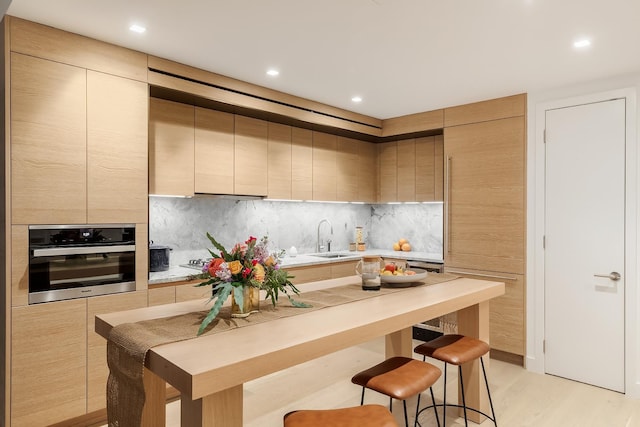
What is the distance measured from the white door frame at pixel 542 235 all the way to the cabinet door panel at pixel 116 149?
3.36 m

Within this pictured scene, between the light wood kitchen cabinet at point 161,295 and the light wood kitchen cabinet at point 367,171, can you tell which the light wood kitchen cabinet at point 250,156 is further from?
the light wood kitchen cabinet at point 367,171

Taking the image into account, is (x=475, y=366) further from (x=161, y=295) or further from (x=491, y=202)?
(x=161, y=295)

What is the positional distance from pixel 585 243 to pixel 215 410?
3392 millimetres

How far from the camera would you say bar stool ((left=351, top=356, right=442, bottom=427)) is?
6.24 ft

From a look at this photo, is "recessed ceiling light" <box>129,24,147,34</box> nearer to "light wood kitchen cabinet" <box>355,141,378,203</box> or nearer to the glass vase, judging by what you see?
the glass vase

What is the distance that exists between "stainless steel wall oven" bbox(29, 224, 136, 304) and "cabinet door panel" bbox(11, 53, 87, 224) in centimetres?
10

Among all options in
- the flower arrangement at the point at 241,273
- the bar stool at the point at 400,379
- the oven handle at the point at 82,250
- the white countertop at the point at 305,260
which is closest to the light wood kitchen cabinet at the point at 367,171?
the white countertop at the point at 305,260

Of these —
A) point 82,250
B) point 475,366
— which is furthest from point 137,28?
point 475,366

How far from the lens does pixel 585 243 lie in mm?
3529

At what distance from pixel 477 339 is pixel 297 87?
2.59 metres

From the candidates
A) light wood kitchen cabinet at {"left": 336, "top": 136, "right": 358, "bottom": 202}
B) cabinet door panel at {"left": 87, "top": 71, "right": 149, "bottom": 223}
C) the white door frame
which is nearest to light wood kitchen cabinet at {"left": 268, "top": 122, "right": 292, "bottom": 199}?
light wood kitchen cabinet at {"left": 336, "top": 136, "right": 358, "bottom": 202}

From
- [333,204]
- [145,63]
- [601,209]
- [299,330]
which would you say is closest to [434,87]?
[601,209]

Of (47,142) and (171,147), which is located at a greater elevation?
(171,147)

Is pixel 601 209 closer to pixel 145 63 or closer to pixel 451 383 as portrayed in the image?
pixel 451 383
